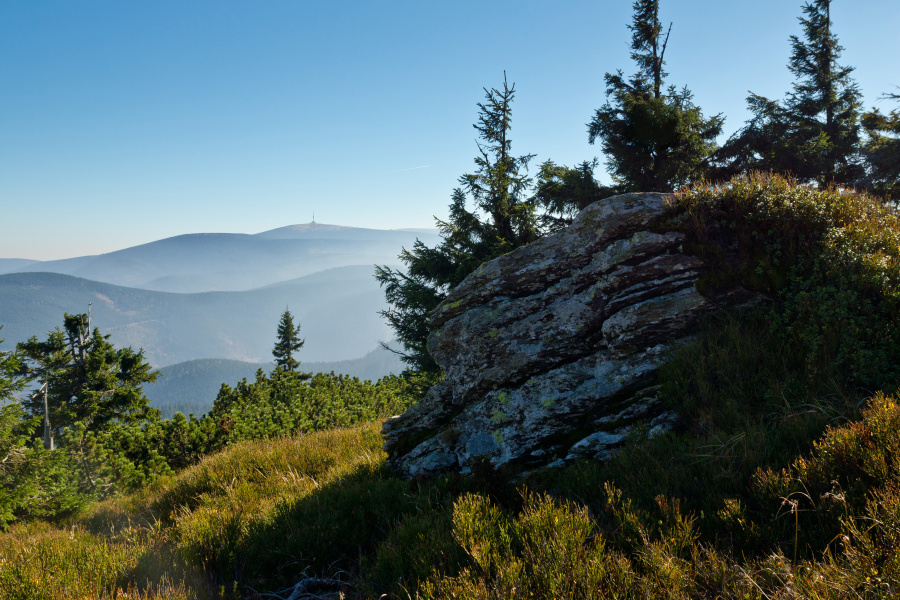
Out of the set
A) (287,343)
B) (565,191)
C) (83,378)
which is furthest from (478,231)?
(287,343)

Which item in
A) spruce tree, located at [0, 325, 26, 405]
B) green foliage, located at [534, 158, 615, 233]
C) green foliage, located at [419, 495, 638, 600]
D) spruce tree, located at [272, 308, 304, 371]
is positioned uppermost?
green foliage, located at [534, 158, 615, 233]

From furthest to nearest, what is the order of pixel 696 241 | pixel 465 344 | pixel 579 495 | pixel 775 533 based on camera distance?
pixel 465 344, pixel 696 241, pixel 579 495, pixel 775 533

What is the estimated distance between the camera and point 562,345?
6.17 meters

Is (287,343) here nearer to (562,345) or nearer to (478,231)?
(478,231)

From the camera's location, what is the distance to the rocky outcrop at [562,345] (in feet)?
17.8

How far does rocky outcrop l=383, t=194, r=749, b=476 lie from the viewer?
17.8ft

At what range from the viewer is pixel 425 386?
18188 mm

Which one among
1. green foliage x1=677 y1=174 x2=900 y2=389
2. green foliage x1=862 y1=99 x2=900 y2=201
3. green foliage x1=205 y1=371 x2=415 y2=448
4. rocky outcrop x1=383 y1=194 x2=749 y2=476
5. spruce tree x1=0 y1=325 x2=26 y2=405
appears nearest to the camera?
green foliage x1=677 y1=174 x2=900 y2=389

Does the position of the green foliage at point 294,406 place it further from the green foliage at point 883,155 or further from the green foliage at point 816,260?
the green foliage at point 883,155

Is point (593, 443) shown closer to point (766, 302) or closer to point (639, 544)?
point (639, 544)

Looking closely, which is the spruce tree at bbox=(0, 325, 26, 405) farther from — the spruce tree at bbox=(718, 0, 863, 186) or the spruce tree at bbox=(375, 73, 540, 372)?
the spruce tree at bbox=(718, 0, 863, 186)

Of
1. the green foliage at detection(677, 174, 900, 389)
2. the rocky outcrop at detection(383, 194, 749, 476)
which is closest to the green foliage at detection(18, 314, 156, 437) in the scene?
the rocky outcrop at detection(383, 194, 749, 476)

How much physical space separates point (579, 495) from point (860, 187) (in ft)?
81.5

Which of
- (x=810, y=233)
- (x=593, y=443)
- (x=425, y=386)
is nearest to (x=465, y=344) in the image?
(x=593, y=443)
